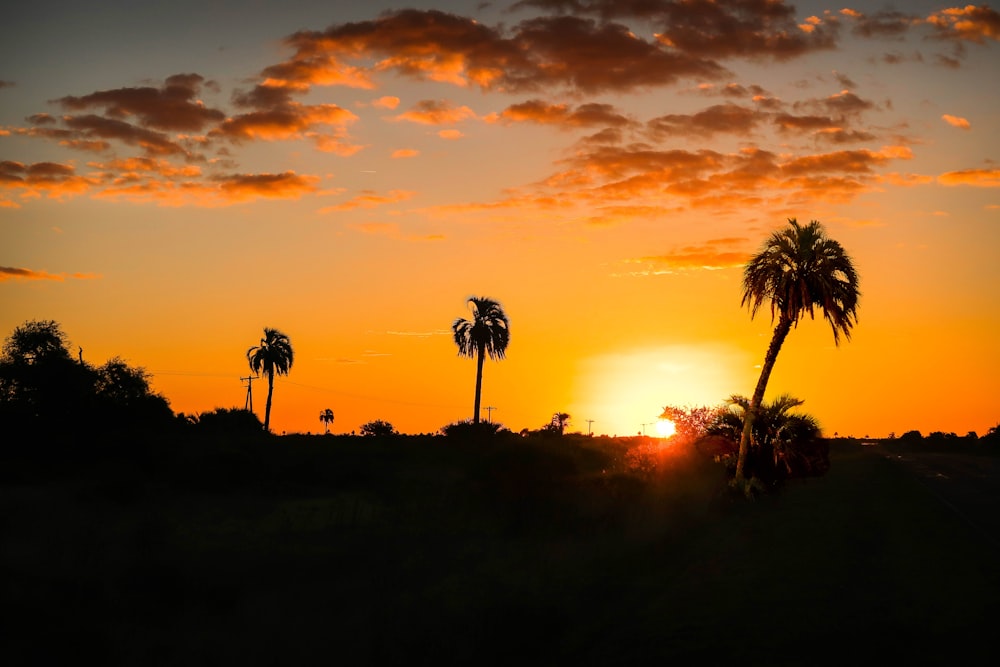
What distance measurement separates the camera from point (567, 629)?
73.7 ft

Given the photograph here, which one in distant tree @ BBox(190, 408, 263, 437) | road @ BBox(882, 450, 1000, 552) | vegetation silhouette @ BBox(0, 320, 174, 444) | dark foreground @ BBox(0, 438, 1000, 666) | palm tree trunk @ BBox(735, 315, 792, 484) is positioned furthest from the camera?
distant tree @ BBox(190, 408, 263, 437)

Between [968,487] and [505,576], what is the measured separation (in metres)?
25.4

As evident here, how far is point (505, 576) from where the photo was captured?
28.7 m

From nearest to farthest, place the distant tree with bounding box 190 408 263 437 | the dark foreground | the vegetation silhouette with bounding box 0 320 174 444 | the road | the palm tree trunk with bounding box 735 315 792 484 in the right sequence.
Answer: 1. the dark foreground
2. the road
3. the palm tree trunk with bounding box 735 315 792 484
4. the vegetation silhouette with bounding box 0 320 174 444
5. the distant tree with bounding box 190 408 263 437

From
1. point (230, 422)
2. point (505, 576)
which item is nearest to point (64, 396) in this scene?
point (230, 422)

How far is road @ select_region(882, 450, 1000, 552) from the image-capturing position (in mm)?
30406

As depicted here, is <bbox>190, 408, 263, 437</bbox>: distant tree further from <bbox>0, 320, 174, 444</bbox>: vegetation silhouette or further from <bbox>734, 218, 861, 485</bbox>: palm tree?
<bbox>734, 218, 861, 485</bbox>: palm tree

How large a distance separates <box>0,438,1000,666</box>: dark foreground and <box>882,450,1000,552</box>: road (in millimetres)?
536

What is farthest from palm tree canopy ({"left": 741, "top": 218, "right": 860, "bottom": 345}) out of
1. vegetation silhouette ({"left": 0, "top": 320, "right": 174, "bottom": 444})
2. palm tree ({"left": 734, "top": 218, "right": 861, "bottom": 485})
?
vegetation silhouette ({"left": 0, "top": 320, "right": 174, "bottom": 444})

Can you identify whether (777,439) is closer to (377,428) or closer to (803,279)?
(803,279)

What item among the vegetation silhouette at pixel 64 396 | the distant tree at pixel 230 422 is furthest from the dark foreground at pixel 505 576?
the distant tree at pixel 230 422

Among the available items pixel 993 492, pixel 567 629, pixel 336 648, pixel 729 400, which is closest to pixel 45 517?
pixel 336 648

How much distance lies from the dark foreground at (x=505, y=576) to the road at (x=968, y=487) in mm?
536

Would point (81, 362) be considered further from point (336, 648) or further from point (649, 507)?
point (336, 648)
